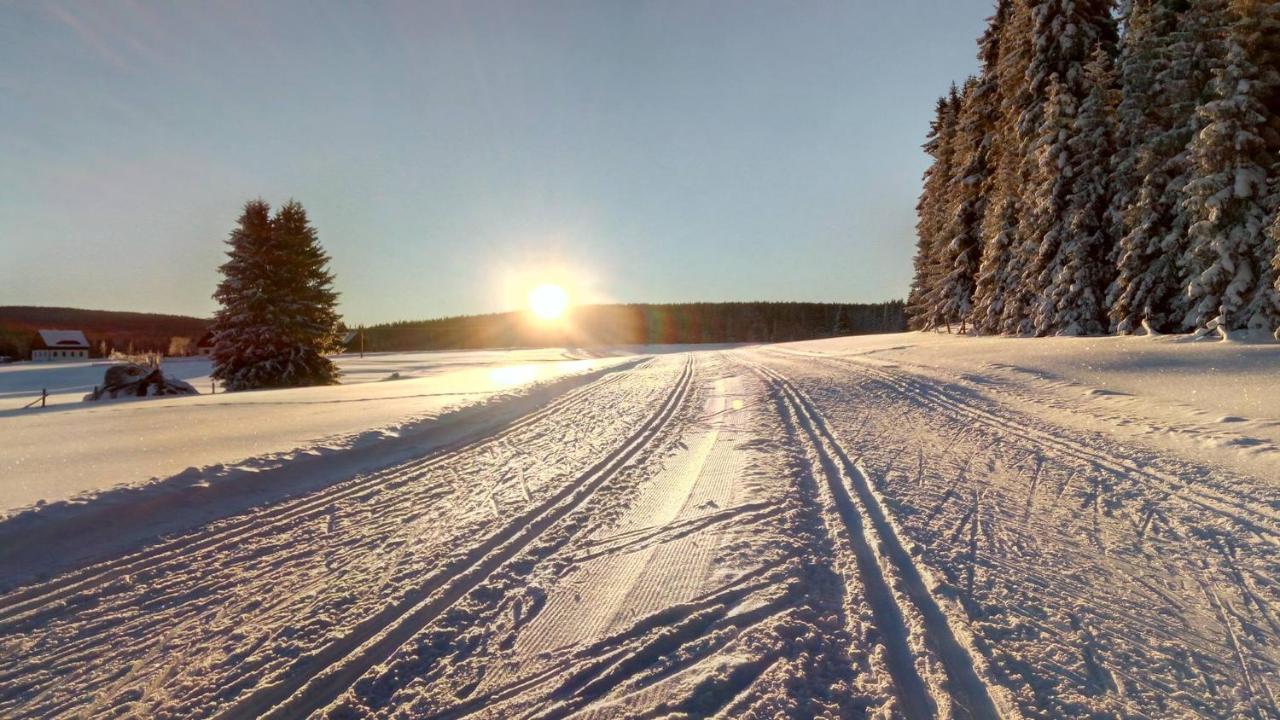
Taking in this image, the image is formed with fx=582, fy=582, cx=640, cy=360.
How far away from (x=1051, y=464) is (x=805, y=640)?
499cm

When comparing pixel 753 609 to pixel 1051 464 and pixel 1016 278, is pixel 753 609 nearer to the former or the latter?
pixel 1051 464

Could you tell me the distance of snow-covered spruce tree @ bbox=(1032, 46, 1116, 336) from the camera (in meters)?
20.3

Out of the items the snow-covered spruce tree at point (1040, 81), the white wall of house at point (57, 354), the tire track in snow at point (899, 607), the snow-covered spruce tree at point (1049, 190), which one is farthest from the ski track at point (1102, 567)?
the white wall of house at point (57, 354)

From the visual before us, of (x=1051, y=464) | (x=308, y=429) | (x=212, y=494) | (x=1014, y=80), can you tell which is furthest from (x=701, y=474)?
(x=1014, y=80)

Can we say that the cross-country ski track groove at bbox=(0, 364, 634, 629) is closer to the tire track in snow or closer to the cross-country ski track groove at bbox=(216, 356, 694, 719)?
the cross-country ski track groove at bbox=(216, 356, 694, 719)

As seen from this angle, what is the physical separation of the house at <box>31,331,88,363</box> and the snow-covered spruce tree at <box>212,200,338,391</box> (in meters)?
63.3

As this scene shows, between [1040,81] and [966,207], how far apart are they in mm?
7867

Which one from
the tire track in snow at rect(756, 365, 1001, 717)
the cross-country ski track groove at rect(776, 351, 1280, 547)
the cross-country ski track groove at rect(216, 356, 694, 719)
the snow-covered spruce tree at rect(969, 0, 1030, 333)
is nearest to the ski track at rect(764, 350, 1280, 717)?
the cross-country ski track groove at rect(776, 351, 1280, 547)

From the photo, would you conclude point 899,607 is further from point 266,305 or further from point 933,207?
point 933,207

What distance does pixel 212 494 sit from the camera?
5.72 m

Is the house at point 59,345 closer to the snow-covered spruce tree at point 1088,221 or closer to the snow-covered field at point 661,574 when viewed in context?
the snow-covered field at point 661,574

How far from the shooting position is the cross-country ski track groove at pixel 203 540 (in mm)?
3586

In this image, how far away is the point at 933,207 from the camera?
36781mm

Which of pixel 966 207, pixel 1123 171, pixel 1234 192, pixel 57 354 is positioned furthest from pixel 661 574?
pixel 57 354
